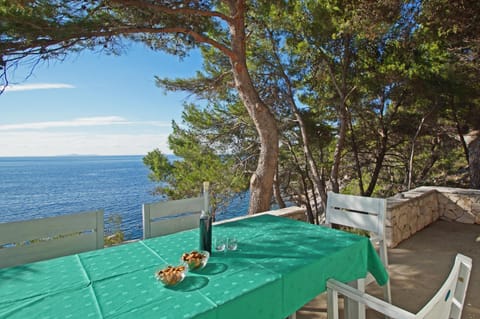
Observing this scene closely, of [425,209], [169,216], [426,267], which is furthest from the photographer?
[425,209]

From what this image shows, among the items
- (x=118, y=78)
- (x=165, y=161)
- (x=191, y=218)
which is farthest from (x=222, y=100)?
(x=118, y=78)

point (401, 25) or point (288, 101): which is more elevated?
point (401, 25)

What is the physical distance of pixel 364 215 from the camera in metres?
1.92

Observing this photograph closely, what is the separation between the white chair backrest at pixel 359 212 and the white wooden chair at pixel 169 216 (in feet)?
3.28

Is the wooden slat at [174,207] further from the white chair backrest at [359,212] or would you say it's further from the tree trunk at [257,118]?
the tree trunk at [257,118]

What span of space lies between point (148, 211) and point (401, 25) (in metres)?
4.46

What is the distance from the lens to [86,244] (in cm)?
157

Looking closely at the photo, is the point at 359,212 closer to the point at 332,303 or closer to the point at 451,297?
the point at 332,303

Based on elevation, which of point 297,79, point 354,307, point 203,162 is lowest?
point 354,307

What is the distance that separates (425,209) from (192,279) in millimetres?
3751

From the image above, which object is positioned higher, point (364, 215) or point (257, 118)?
point (257, 118)

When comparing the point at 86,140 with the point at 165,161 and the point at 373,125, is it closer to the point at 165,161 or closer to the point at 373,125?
the point at 165,161

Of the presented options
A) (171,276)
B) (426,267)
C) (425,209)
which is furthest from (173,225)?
(425,209)

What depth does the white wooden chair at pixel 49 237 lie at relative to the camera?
1.36 m
